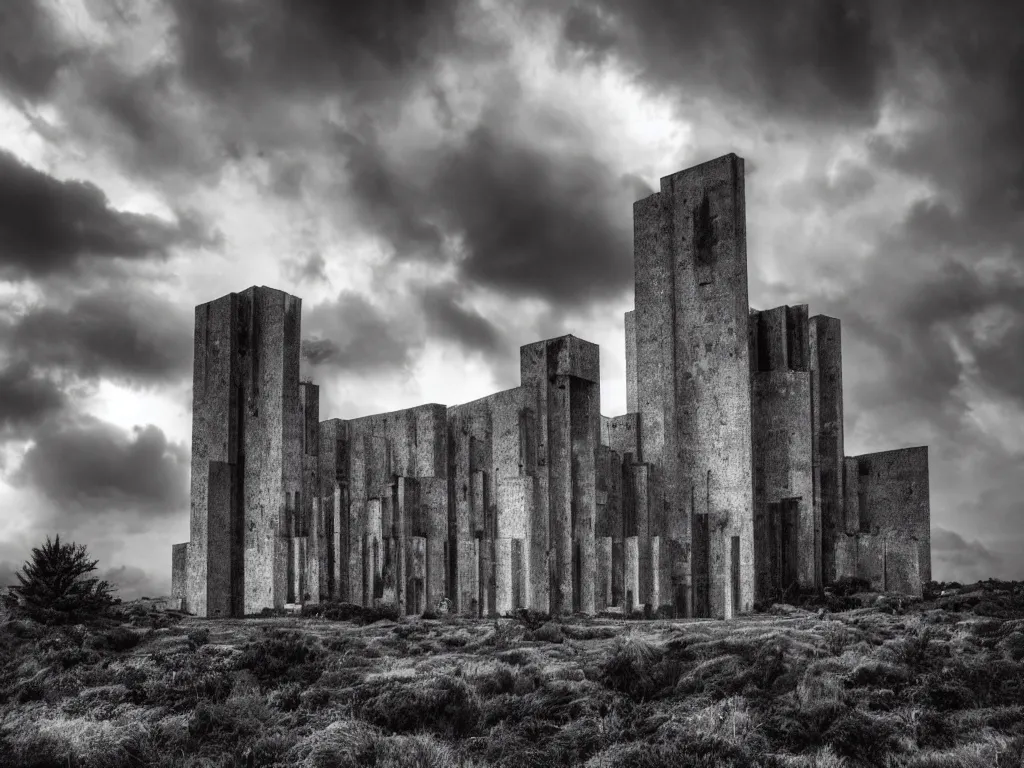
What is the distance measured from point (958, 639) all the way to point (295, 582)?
69.1 ft

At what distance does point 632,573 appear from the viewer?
28734mm

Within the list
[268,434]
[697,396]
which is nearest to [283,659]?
[268,434]

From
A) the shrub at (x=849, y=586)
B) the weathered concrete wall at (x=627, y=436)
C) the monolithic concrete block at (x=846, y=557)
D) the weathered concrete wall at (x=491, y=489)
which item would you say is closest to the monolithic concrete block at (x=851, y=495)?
the monolithic concrete block at (x=846, y=557)

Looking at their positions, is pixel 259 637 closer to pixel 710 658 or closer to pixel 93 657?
pixel 93 657

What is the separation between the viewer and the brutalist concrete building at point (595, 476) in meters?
28.7

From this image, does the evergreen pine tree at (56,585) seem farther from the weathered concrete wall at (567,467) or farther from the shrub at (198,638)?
the weathered concrete wall at (567,467)

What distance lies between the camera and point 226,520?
112 ft

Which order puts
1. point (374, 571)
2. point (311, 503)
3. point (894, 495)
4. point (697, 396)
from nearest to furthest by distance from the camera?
point (697, 396) < point (374, 571) < point (894, 495) < point (311, 503)

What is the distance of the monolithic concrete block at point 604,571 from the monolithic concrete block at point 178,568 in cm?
1628

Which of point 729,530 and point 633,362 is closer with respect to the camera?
point 729,530

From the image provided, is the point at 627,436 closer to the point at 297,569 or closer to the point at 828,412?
the point at 828,412

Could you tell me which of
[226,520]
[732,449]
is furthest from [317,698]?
[226,520]

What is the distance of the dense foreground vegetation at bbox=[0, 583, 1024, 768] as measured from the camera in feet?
41.0

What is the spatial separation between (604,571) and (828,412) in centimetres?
1027
